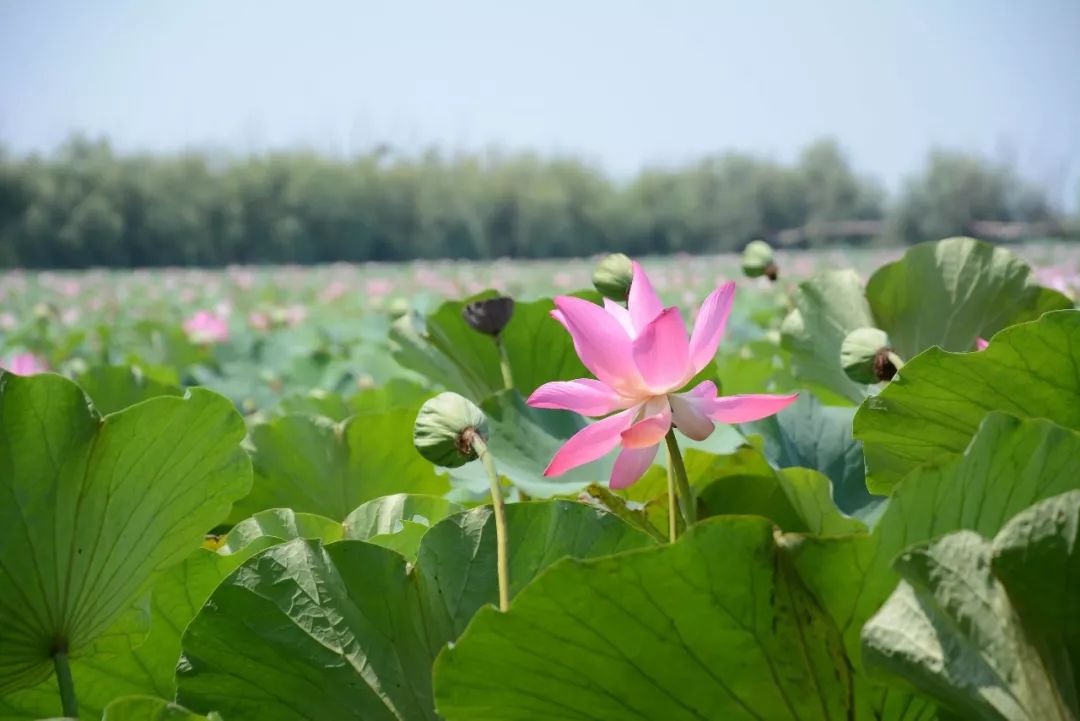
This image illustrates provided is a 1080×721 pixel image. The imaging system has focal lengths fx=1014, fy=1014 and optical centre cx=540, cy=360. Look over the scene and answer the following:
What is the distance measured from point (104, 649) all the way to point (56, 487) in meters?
0.08

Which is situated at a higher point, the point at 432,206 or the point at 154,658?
the point at 154,658

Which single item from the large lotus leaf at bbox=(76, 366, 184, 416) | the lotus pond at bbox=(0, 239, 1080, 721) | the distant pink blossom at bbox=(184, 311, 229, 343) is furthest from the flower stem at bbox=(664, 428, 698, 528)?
the distant pink blossom at bbox=(184, 311, 229, 343)

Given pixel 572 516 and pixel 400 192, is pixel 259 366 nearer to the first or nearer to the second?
pixel 572 516

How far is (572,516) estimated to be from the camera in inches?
15.4

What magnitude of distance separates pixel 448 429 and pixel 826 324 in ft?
1.46

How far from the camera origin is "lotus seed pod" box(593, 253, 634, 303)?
608 mm

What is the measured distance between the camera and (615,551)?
15.3 inches

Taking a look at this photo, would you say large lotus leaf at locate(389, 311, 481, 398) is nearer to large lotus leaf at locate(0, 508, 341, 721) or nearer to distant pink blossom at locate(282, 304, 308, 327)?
large lotus leaf at locate(0, 508, 341, 721)

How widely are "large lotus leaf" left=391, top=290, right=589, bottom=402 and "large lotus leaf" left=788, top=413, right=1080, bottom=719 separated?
19.6 inches

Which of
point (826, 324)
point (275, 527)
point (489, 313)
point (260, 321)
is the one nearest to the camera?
point (275, 527)

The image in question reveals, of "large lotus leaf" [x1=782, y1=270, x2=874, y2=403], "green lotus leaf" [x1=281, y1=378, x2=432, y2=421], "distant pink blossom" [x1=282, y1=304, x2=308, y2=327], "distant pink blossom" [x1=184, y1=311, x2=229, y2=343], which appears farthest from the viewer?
"distant pink blossom" [x1=282, y1=304, x2=308, y2=327]

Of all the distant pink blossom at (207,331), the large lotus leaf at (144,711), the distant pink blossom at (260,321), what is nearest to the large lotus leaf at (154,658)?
the large lotus leaf at (144,711)

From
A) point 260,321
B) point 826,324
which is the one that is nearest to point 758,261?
point 826,324

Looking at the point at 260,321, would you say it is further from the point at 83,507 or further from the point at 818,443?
the point at 83,507
